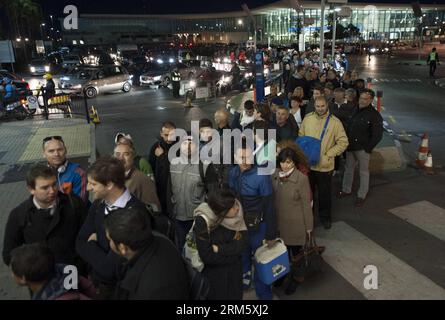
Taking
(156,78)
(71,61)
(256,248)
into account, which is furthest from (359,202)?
(71,61)

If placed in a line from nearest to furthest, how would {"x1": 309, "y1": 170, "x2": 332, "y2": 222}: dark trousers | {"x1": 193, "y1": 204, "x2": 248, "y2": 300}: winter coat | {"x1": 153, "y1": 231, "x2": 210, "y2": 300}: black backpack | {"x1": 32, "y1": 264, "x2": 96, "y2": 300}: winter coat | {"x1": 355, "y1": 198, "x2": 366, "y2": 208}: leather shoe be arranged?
{"x1": 32, "y1": 264, "x2": 96, "y2": 300}: winter coat < {"x1": 153, "y1": 231, "x2": 210, "y2": 300}: black backpack < {"x1": 193, "y1": 204, "x2": 248, "y2": 300}: winter coat < {"x1": 309, "y1": 170, "x2": 332, "y2": 222}: dark trousers < {"x1": 355, "y1": 198, "x2": 366, "y2": 208}: leather shoe

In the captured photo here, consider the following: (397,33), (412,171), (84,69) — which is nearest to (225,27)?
(397,33)

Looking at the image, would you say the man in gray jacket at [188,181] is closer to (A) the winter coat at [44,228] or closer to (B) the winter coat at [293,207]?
(B) the winter coat at [293,207]

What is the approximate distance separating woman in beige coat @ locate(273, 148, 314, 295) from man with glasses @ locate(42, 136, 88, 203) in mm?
2141

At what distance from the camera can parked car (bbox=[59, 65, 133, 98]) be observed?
21764mm

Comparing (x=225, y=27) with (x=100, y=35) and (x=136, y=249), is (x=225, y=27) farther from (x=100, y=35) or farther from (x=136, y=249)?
(x=136, y=249)

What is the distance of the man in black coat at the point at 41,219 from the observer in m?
3.22

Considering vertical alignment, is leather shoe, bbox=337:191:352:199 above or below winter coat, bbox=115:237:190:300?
below

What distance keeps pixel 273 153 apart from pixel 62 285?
9.41 ft

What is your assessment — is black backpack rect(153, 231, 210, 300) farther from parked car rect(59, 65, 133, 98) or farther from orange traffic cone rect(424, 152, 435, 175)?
parked car rect(59, 65, 133, 98)

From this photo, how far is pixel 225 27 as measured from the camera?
132m

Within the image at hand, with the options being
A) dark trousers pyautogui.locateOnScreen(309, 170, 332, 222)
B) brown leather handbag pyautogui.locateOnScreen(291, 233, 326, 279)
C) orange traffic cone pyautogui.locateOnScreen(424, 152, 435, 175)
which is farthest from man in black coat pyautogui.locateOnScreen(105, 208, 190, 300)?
orange traffic cone pyautogui.locateOnScreen(424, 152, 435, 175)

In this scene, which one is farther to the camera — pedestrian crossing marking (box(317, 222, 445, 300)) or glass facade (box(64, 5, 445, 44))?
glass facade (box(64, 5, 445, 44))

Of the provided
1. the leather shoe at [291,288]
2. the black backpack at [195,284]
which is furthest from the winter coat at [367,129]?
the black backpack at [195,284]
